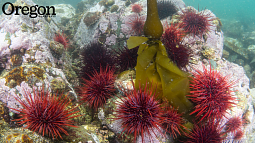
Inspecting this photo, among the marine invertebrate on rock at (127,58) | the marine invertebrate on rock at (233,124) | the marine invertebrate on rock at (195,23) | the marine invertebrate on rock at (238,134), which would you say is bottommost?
the marine invertebrate on rock at (238,134)

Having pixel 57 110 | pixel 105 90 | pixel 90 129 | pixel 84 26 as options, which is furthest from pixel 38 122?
pixel 84 26

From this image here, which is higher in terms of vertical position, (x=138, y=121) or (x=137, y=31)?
(x=137, y=31)

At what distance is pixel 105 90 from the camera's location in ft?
9.29

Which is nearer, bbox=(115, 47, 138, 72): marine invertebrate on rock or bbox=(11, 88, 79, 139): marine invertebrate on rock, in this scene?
bbox=(11, 88, 79, 139): marine invertebrate on rock

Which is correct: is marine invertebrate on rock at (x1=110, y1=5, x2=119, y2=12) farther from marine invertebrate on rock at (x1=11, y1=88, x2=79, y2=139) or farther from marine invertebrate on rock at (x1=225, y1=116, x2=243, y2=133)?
marine invertebrate on rock at (x1=225, y1=116, x2=243, y2=133)

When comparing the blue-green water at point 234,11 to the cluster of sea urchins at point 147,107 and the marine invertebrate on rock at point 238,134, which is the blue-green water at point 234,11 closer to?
the marine invertebrate on rock at point 238,134

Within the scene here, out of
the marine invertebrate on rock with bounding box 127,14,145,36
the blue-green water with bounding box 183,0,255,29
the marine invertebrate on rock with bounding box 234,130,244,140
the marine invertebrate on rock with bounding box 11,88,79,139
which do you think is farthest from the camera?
the blue-green water with bounding box 183,0,255,29

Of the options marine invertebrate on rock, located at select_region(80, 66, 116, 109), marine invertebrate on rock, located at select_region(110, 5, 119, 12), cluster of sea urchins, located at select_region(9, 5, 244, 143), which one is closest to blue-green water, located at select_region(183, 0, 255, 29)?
marine invertebrate on rock, located at select_region(110, 5, 119, 12)

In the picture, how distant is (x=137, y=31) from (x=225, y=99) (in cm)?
325

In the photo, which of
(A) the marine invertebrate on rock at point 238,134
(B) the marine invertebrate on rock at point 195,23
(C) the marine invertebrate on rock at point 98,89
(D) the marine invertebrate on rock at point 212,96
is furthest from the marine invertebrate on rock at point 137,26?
(A) the marine invertebrate on rock at point 238,134

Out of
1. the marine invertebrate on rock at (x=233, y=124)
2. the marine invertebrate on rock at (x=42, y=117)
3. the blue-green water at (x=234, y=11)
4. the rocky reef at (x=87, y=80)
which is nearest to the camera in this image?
the marine invertebrate on rock at (x=42, y=117)

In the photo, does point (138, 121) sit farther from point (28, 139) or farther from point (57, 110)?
point (28, 139)

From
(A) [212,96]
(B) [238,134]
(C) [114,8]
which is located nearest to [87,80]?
(A) [212,96]

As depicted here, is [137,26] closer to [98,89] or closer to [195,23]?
[195,23]
